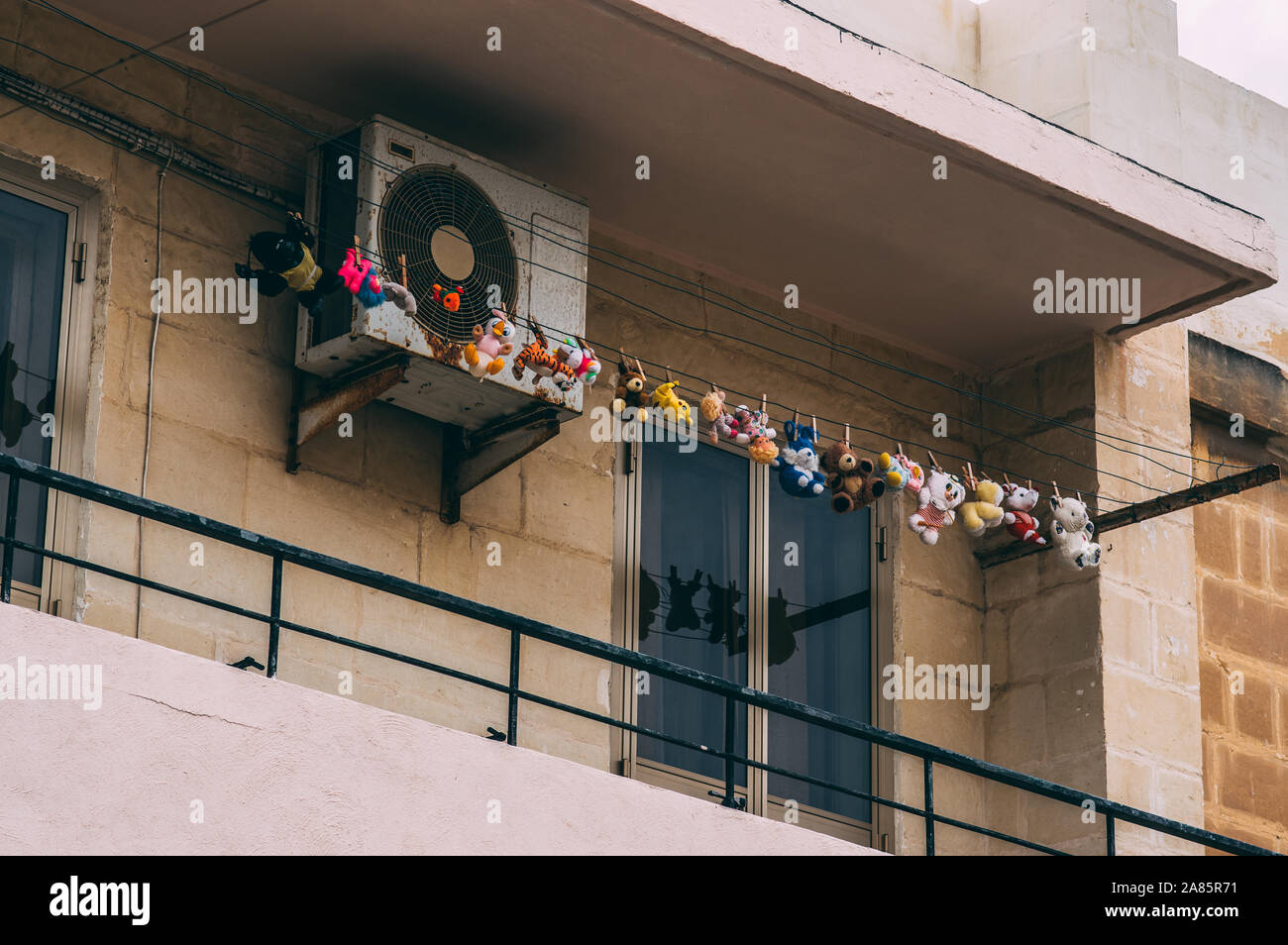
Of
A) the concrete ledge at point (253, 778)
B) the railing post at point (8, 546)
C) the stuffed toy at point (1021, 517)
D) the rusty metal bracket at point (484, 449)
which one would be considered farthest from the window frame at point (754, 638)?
the railing post at point (8, 546)

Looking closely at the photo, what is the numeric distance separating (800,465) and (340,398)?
1857 mm

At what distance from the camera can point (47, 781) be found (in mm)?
6184

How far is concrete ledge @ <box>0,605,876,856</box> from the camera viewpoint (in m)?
6.21

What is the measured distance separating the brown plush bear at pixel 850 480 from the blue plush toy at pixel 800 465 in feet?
0.44

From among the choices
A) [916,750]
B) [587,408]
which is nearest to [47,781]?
[916,750]

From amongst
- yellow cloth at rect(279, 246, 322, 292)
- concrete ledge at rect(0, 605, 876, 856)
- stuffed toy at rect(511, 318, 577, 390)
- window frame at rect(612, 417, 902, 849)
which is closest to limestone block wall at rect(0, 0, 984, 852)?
window frame at rect(612, 417, 902, 849)

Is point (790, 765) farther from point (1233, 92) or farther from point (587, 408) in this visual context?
point (1233, 92)

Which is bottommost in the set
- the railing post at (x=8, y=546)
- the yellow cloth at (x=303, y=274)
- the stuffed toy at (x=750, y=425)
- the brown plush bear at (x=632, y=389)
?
the railing post at (x=8, y=546)

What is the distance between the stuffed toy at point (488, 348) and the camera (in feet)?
27.1

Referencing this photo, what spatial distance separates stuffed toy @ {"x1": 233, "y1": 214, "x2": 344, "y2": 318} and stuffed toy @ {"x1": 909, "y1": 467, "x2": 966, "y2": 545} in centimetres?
265

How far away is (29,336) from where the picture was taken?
26.2 feet

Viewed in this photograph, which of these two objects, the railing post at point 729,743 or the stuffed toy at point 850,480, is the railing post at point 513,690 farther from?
the stuffed toy at point 850,480

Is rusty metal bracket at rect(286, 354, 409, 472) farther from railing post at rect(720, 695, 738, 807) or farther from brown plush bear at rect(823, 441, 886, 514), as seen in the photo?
brown plush bear at rect(823, 441, 886, 514)

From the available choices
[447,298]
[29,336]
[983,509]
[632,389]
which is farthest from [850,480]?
[29,336]
